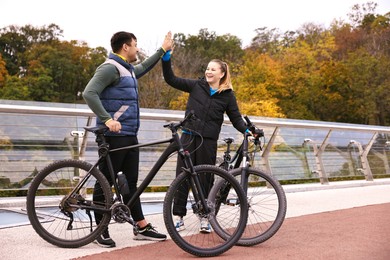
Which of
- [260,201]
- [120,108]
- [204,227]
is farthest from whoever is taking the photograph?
[260,201]

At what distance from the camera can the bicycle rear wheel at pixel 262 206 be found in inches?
228

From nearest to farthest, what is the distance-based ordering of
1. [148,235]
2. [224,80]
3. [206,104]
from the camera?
[148,235] < [206,104] < [224,80]

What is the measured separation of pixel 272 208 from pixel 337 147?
25.3 feet

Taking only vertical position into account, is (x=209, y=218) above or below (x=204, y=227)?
above

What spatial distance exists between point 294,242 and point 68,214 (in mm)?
1948

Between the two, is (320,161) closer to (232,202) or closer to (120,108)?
(232,202)

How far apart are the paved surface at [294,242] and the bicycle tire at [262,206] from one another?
11cm

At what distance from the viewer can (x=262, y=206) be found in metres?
6.04

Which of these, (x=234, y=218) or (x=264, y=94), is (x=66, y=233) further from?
(x=264, y=94)

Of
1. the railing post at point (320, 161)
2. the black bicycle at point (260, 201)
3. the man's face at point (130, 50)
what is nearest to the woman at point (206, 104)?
the black bicycle at point (260, 201)

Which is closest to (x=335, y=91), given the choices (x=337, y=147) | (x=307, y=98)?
(x=307, y=98)

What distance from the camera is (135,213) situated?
19.2 feet

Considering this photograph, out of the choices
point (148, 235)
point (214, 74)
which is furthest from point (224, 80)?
point (148, 235)

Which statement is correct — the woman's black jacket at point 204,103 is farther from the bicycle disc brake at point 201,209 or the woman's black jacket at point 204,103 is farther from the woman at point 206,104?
the bicycle disc brake at point 201,209
